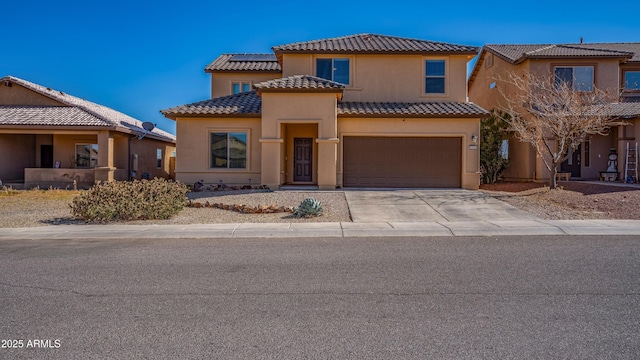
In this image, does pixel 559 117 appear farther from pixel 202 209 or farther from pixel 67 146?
pixel 67 146

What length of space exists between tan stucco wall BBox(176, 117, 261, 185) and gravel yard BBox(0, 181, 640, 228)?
1.88 m

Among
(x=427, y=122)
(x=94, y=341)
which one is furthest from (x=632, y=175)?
(x=94, y=341)

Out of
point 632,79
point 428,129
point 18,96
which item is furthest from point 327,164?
point 632,79

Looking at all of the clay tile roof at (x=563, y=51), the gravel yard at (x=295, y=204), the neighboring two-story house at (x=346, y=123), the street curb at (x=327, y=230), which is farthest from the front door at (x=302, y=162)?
the clay tile roof at (x=563, y=51)

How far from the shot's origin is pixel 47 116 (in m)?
21.6

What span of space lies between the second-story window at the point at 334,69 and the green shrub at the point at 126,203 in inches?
406

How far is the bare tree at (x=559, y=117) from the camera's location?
16922mm

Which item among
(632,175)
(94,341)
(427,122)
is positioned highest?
(427,122)

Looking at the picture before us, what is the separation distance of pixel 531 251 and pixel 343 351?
18.4 ft

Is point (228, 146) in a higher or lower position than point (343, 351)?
higher

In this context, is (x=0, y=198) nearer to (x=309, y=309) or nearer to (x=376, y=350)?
(x=309, y=309)

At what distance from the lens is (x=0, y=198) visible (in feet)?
56.7

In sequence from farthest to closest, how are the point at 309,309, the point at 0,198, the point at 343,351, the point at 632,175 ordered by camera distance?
the point at 632,175 < the point at 0,198 < the point at 309,309 < the point at 343,351

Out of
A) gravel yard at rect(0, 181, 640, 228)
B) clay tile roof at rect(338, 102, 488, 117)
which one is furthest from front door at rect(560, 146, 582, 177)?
clay tile roof at rect(338, 102, 488, 117)
